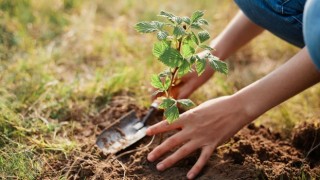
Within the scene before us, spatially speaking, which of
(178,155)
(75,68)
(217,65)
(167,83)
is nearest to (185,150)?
(178,155)

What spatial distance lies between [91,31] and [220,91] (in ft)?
3.10

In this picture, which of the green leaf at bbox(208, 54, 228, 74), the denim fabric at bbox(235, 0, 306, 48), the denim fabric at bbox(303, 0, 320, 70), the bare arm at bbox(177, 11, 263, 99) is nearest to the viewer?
the denim fabric at bbox(303, 0, 320, 70)

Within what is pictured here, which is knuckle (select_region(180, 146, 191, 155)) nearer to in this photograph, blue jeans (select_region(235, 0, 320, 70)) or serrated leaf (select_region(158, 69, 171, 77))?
serrated leaf (select_region(158, 69, 171, 77))

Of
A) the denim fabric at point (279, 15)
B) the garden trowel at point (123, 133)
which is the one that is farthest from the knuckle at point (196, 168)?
the denim fabric at point (279, 15)

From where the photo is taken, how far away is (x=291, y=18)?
6.57 feet

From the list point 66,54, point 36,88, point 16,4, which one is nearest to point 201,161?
point 36,88

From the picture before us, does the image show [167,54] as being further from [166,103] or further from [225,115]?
[225,115]

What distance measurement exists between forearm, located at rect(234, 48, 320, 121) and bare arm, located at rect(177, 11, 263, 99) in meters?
0.44

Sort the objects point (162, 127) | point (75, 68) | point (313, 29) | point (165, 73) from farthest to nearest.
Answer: point (75, 68), point (162, 127), point (165, 73), point (313, 29)

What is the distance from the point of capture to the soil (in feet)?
Result: 6.54

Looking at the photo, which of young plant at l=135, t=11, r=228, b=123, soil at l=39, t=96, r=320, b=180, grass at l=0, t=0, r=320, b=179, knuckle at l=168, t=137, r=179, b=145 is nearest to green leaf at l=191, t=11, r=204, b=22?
young plant at l=135, t=11, r=228, b=123

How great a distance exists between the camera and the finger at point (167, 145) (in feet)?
6.35

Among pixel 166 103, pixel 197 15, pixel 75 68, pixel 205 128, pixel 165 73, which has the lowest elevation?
pixel 205 128

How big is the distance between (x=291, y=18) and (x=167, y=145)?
2.31 feet
